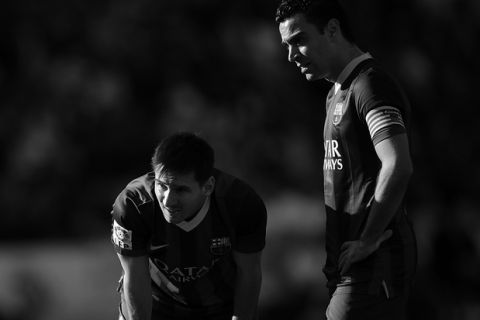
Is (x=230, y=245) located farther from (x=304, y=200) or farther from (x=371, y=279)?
(x=304, y=200)

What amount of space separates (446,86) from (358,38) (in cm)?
137

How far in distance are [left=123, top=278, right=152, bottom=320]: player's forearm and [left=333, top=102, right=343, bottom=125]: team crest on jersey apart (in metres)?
1.06

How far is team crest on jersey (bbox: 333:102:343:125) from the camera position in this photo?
3.67m

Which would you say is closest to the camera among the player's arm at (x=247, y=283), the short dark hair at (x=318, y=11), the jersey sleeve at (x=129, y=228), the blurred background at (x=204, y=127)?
the short dark hair at (x=318, y=11)

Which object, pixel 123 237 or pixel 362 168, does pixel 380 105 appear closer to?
pixel 362 168

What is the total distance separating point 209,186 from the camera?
397 cm

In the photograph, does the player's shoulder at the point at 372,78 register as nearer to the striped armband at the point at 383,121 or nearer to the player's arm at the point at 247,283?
the striped armband at the point at 383,121

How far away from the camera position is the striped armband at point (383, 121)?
3.46 m

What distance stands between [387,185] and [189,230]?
3.20 ft

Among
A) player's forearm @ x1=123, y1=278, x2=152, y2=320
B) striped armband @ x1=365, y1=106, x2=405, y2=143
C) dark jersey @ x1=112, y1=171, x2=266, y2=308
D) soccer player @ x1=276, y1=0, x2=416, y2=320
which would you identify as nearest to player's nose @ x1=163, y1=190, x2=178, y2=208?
dark jersey @ x1=112, y1=171, x2=266, y2=308

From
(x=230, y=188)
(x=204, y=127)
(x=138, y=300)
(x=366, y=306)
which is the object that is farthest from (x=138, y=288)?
(x=204, y=127)

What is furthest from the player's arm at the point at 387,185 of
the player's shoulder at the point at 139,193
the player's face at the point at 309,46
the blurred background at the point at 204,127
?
the blurred background at the point at 204,127

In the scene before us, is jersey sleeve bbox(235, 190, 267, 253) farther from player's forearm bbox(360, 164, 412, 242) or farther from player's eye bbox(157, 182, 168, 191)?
player's forearm bbox(360, 164, 412, 242)

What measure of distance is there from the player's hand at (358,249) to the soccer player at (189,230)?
0.50m
